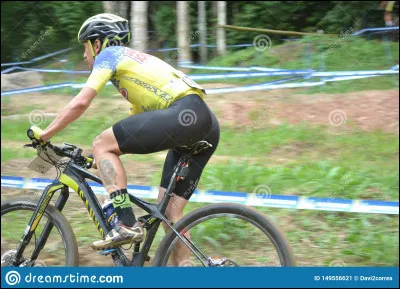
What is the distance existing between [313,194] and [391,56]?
7.90 metres

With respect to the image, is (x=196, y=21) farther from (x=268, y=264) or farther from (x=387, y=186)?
(x=268, y=264)

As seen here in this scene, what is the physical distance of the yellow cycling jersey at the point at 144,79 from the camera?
3.92 metres

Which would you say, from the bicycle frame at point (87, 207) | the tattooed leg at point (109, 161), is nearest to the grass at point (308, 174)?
the bicycle frame at point (87, 207)

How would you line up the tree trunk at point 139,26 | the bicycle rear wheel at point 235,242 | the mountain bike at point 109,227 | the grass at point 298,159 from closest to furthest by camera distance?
the bicycle rear wheel at point 235,242, the mountain bike at point 109,227, the grass at point 298,159, the tree trunk at point 139,26

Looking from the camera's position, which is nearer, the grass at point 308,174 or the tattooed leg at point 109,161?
the tattooed leg at point 109,161

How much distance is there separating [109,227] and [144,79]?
1.03 m

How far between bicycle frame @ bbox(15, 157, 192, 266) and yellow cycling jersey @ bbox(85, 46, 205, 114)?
453 mm

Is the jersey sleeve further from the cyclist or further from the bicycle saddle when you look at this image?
the bicycle saddle

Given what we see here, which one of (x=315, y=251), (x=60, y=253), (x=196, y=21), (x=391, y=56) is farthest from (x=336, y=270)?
(x=196, y=21)

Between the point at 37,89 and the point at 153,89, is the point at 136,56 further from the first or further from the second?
the point at 37,89

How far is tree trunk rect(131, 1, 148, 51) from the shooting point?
11995 mm

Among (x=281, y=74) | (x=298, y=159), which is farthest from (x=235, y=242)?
(x=281, y=74)

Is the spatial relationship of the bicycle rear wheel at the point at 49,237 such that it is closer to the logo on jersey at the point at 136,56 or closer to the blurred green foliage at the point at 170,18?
the logo on jersey at the point at 136,56

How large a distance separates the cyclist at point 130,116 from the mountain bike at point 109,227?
141mm
